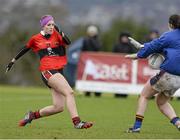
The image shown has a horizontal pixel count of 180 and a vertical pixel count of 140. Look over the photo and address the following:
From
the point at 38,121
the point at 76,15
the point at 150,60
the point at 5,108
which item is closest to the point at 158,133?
the point at 150,60

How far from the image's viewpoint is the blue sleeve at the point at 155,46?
13281mm

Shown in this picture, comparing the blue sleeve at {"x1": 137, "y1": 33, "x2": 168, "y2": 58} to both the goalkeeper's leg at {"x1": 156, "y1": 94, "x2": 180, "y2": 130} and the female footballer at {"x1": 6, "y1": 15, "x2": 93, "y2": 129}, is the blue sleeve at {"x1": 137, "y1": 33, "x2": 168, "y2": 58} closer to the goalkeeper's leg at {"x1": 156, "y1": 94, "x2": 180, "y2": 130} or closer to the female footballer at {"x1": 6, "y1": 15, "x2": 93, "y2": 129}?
the goalkeeper's leg at {"x1": 156, "y1": 94, "x2": 180, "y2": 130}

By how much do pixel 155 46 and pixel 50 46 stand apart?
6.67ft

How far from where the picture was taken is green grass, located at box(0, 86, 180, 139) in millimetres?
12984

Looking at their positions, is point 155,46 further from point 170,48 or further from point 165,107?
point 165,107

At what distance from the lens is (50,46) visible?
14.2m

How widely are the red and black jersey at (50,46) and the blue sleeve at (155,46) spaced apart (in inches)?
62.8

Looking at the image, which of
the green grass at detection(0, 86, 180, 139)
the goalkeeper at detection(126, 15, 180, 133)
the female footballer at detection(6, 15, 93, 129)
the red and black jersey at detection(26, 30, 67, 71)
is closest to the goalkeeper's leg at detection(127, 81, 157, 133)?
the goalkeeper at detection(126, 15, 180, 133)

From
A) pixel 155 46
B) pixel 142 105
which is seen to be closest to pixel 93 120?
pixel 142 105

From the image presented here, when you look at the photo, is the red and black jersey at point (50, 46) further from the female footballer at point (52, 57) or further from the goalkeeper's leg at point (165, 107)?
the goalkeeper's leg at point (165, 107)

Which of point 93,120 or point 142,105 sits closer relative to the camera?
point 142,105

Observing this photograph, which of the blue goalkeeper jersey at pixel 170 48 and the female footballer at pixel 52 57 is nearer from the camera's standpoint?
the blue goalkeeper jersey at pixel 170 48

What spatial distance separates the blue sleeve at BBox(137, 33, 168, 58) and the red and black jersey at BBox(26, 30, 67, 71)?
62.8 inches

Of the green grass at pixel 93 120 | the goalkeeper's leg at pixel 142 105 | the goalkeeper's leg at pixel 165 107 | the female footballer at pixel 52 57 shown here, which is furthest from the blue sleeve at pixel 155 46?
the female footballer at pixel 52 57
